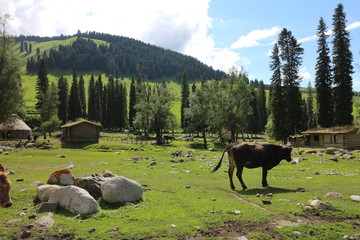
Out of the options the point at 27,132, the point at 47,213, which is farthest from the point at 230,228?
the point at 27,132

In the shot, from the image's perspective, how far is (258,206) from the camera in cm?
1229

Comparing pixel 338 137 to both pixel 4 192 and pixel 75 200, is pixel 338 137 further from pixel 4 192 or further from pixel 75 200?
pixel 4 192

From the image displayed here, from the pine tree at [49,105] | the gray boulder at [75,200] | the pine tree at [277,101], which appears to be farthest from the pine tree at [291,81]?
the pine tree at [49,105]

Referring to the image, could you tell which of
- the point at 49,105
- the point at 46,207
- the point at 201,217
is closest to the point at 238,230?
the point at 201,217

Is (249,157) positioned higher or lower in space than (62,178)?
higher

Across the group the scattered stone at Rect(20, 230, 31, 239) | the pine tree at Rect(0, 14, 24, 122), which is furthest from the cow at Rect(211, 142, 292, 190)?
the pine tree at Rect(0, 14, 24, 122)

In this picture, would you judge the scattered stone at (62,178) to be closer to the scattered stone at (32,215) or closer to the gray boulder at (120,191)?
the gray boulder at (120,191)

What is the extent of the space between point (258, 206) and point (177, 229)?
4700 mm

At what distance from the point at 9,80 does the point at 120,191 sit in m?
31.8

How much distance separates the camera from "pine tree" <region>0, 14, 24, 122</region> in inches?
1393

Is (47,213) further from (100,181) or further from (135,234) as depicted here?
(135,234)

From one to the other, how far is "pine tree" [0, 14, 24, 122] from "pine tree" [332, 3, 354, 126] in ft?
190

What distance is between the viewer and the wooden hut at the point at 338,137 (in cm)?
5259

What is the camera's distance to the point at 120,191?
12656 millimetres
